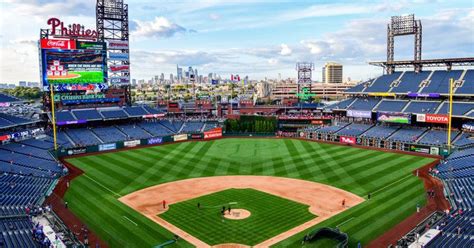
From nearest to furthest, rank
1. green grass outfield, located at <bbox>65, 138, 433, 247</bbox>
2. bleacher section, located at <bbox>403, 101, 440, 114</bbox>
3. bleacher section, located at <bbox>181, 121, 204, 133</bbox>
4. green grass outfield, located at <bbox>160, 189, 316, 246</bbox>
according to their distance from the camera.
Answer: green grass outfield, located at <bbox>160, 189, 316, 246</bbox> → green grass outfield, located at <bbox>65, 138, 433, 247</bbox> → bleacher section, located at <bbox>403, 101, 440, 114</bbox> → bleacher section, located at <bbox>181, 121, 204, 133</bbox>

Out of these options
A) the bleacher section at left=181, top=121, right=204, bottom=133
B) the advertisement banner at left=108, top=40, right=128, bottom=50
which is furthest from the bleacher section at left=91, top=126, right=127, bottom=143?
the advertisement banner at left=108, top=40, right=128, bottom=50

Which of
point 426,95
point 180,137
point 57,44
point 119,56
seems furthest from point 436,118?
point 57,44

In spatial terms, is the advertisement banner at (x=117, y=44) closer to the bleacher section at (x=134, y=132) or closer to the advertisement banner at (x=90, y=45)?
the advertisement banner at (x=90, y=45)

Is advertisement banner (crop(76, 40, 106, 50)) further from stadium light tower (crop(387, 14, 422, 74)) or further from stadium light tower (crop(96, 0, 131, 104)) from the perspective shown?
stadium light tower (crop(387, 14, 422, 74))

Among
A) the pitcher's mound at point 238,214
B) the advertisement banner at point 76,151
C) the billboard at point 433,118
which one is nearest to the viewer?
the pitcher's mound at point 238,214

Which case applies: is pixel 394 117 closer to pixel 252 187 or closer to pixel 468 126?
pixel 468 126

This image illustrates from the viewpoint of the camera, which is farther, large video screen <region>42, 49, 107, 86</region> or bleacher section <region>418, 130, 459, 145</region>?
large video screen <region>42, 49, 107, 86</region>

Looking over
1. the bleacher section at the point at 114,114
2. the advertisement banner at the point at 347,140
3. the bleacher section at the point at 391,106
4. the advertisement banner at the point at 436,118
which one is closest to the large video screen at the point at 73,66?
the bleacher section at the point at 114,114
